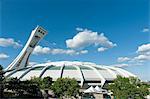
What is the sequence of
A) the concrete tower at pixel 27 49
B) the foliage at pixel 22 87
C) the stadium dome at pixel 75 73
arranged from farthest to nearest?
the concrete tower at pixel 27 49, the stadium dome at pixel 75 73, the foliage at pixel 22 87

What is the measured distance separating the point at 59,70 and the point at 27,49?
11.3 m

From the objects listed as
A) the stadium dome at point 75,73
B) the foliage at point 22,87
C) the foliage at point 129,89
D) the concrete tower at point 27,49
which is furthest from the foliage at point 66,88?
the concrete tower at point 27,49

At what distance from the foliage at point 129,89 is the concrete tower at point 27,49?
28.0 metres

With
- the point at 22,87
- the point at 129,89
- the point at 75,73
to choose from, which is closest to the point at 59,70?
the point at 75,73

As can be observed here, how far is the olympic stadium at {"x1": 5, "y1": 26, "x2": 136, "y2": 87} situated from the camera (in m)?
42.3

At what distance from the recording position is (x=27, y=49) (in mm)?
52875

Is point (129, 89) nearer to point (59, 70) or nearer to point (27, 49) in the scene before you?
point (59, 70)

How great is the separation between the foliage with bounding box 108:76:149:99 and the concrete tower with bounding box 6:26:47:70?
28.0 metres

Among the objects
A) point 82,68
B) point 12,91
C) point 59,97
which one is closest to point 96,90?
point 59,97

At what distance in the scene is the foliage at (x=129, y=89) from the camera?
90.6ft

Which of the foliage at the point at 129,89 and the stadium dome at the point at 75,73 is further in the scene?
the stadium dome at the point at 75,73

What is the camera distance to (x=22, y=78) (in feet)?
139

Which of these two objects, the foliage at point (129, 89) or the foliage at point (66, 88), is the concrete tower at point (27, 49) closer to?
the foliage at point (66, 88)

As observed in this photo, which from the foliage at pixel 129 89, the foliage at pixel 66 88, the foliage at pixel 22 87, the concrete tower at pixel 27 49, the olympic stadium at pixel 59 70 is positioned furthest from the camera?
the concrete tower at pixel 27 49
